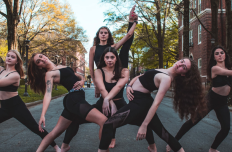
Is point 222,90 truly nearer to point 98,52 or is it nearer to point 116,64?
point 116,64

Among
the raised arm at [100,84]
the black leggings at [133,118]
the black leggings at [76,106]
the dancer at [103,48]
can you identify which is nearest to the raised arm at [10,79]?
the black leggings at [76,106]

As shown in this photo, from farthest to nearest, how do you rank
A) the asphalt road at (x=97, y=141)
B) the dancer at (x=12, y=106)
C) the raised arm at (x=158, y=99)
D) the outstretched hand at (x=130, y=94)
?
1. the asphalt road at (x=97, y=141)
2. the dancer at (x=12, y=106)
3. the outstretched hand at (x=130, y=94)
4. the raised arm at (x=158, y=99)

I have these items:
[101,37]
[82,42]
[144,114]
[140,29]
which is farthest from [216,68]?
[82,42]

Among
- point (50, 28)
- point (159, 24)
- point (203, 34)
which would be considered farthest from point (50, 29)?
point (203, 34)

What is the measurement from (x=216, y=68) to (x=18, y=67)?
3.46m

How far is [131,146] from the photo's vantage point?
422 centimetres

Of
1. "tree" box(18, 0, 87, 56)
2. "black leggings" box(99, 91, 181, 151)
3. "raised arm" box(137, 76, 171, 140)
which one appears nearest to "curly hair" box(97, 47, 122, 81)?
"black leggings" box(99, 91, 181, 151)

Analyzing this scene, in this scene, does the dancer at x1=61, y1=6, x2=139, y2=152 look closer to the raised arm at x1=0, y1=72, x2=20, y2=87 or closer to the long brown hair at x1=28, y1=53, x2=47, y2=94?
the long brown hair at x1=28, y1=53, x2=47, y2=94

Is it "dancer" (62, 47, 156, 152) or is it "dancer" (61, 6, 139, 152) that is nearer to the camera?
"dancer" (62, 47, 156, 152)

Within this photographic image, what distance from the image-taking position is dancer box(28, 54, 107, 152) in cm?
294

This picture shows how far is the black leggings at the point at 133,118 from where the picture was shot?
2764 millimetres

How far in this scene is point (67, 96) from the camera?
A: 3.19 m

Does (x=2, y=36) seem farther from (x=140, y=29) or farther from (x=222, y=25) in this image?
(x=222, y=25)

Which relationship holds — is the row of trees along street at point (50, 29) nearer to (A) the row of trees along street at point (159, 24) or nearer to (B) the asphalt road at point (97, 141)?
(A) the row of trees along street at point (159, 24)
